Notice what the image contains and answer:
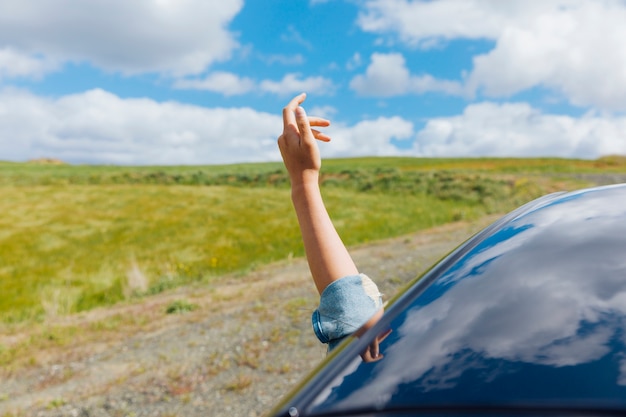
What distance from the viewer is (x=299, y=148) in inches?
60.6

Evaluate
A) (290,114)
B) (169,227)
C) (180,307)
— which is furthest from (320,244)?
(169,227)

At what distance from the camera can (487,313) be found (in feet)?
2.80

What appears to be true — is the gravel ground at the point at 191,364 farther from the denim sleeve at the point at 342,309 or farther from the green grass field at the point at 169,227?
the green grass field at the point at 169,227

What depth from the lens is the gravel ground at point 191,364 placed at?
16.9 feet

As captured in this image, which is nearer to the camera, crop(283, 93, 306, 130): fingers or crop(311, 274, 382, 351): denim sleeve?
crop(311, 274, 382, 351): denim sleeve

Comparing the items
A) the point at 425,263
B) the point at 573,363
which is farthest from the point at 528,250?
the point at 425,263

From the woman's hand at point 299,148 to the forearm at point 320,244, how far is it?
5cm

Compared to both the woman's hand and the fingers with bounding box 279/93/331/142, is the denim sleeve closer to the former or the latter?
the woman's hand

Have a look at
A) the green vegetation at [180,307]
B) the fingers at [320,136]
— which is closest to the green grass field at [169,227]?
the green vegetation at [180,307]

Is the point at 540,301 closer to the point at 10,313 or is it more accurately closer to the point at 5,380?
the point at 5,380

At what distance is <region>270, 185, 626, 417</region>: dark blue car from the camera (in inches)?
26.0

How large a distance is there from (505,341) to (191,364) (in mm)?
5839

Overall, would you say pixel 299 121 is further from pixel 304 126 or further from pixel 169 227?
pixel 169 227

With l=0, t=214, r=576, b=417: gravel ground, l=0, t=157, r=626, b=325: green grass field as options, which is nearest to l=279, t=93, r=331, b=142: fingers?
l=0, t=214, r=576, b=417: gravel ground
